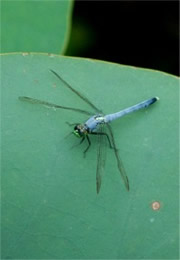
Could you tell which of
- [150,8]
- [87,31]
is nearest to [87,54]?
[87,31]

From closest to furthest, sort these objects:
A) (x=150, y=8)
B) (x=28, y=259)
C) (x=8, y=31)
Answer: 1. (x=28, y=259)
2. (x=8, y=31)
3. (x=150, y=8)

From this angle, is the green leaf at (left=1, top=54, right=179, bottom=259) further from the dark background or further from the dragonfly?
the dark background

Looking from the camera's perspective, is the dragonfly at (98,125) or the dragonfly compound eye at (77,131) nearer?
the dragonfly at (98,125)

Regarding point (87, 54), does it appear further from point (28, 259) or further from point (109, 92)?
point (28, 259)

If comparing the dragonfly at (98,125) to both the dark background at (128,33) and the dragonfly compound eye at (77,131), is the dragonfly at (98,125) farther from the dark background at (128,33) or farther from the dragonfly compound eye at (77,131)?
the dark background at (128,33)

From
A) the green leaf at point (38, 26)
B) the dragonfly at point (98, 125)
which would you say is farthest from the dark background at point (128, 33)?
the dragonfly at point (98, 125)

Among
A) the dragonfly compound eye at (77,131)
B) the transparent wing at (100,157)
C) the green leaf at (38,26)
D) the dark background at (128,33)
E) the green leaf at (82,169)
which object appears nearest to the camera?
the green leaf at (82,169)
